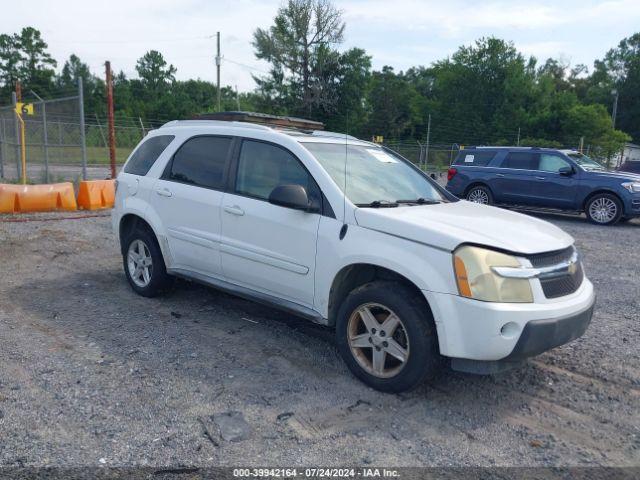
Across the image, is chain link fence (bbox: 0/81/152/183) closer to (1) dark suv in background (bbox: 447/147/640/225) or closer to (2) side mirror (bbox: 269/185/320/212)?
(1) dark suv in background (bbox: 447/147/640/225)

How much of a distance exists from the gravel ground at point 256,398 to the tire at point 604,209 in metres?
7.70

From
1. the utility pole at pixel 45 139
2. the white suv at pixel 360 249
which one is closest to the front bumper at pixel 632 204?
the white suv at pixel 360 249

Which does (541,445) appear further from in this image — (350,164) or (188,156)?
(188,156)

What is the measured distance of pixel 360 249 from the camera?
12.7 feet

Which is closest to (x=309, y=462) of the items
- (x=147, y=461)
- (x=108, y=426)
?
(x=147, y=461)

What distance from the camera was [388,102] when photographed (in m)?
52.2

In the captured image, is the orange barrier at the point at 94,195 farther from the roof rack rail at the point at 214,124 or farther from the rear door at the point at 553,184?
the rear door at the point at 553,184

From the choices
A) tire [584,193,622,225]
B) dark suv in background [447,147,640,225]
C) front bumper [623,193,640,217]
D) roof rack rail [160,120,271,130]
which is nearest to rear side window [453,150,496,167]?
dark suv in background [447,147,640,225]

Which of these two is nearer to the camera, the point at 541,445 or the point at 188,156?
the point at 541,445

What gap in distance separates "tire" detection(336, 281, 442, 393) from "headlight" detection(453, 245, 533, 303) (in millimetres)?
373

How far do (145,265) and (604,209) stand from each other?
35.9 ft

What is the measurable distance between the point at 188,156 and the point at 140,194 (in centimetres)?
75

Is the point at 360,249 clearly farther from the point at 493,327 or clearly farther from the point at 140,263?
the point at 140,263

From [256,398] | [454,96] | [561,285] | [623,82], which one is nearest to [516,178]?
[561,285]
